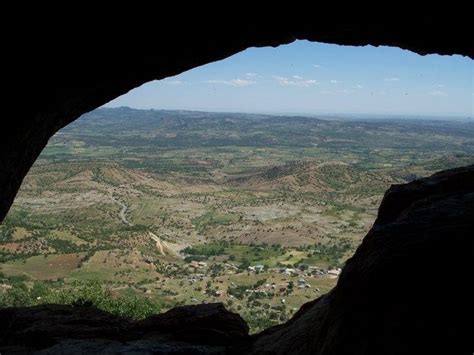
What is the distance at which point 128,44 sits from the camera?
1277cm

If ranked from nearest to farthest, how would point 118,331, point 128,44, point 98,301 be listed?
point 128,44, point 118,331, point 98,301

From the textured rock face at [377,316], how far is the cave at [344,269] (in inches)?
1.1

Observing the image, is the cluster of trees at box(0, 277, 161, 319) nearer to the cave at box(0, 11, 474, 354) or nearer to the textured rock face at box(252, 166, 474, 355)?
the cave at box(0, 11, 474, 354)

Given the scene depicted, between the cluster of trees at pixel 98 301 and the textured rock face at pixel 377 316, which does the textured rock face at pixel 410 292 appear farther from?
the cluster of trees at pixel 98 301

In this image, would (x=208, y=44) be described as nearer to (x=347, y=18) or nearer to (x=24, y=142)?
(x=347, y=18)

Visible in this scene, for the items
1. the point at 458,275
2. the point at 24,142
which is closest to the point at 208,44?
the point at 24,142

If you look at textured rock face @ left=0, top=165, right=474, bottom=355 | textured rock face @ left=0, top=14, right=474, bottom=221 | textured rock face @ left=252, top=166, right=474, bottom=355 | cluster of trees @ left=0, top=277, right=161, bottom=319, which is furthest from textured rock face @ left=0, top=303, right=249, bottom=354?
cluster of trees @ left=0, top=277, right=161, bottom=319

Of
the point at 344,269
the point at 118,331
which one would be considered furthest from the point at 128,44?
the point at 118,331

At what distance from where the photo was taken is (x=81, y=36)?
11.9 metres

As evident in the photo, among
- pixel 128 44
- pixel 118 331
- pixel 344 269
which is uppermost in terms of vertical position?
pixel 128 44

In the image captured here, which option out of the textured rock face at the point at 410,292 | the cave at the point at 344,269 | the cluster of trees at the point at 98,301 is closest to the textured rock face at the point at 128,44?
the cave at the point at 344,269

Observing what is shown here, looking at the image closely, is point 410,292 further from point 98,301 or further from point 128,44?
point 98,301

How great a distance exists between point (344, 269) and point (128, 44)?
29.0ft

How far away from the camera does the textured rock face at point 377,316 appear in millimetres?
7332
